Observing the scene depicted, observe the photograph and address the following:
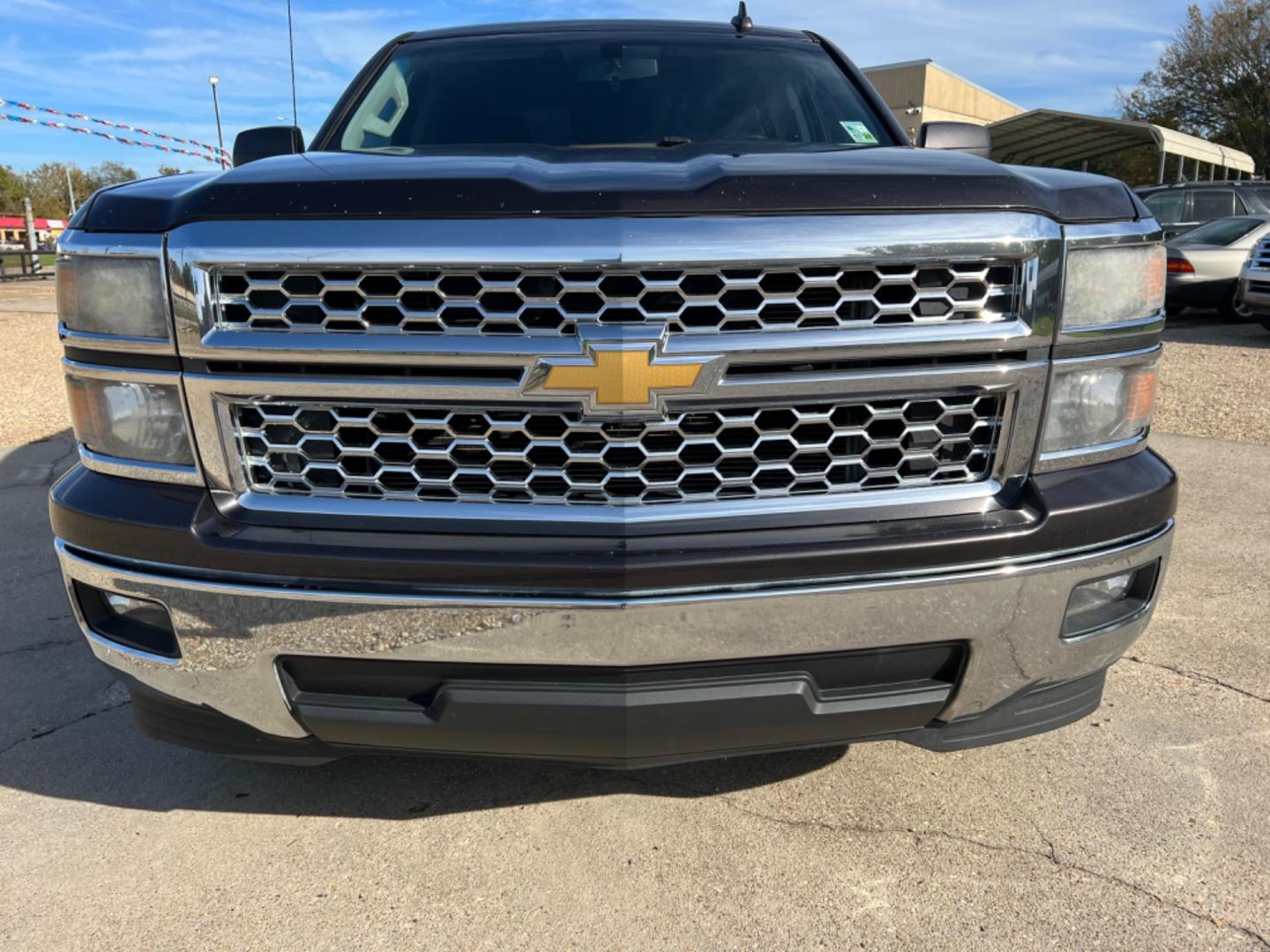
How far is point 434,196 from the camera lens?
1.79m

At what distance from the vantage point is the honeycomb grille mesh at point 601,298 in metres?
1.76

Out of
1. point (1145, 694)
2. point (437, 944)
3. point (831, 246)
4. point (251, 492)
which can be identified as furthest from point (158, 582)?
point (1145, 694)

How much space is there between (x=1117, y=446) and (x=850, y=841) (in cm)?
104

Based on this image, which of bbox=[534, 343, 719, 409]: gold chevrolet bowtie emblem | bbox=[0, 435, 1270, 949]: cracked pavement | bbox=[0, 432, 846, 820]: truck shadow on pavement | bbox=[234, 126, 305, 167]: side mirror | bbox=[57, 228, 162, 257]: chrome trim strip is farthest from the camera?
bbox=[234, 126, 305, 167]: side mirror

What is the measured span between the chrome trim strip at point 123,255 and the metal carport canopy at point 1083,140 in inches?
719

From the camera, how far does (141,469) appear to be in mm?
1934

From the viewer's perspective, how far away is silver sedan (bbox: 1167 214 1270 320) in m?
12.4

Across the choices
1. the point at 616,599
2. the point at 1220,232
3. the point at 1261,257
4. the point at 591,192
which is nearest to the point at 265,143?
the point at 591,192

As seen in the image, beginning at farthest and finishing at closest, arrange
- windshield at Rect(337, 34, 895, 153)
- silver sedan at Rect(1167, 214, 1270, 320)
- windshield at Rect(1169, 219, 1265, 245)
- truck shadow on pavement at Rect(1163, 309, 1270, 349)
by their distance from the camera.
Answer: windshield at Rect(1169, 219, 1265, 245), silver sedan at Rect(1167, 214, 1270, 320), truck shadow on pavement at Rect(1163, 309, 1270, 349), windshield at Rect(337, 34, 895, 153)

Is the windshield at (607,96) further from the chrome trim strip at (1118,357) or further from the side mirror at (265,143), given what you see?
the chrome trim strip at (1118,357)

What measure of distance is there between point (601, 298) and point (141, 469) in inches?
38.3

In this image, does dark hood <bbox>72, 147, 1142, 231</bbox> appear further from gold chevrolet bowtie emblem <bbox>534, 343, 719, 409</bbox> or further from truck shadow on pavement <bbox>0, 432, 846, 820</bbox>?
truck shadow on pavement <bbox>0, 432, 846, 820</bbox>

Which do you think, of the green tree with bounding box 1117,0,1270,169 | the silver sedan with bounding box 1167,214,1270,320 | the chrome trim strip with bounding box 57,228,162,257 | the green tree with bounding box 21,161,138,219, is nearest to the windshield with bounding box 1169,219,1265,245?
the silver sedan with bounding box 1167,214,1270,320

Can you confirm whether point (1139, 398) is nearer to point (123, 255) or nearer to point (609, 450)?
point (609, 450)
